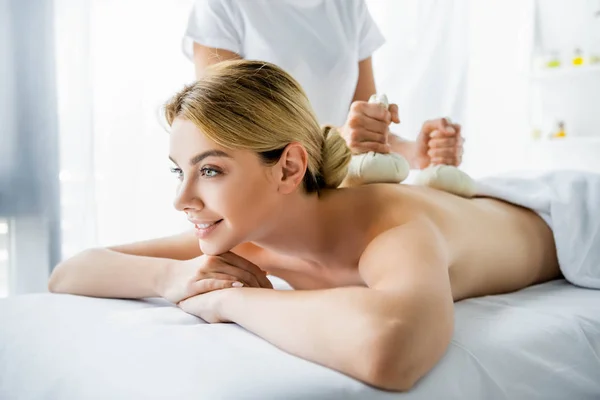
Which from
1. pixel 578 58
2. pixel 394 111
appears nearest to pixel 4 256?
pixel 394 111

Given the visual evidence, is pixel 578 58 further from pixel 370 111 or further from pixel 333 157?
pixel 333 157

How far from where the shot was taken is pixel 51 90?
221 centimetres

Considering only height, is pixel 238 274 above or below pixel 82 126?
below

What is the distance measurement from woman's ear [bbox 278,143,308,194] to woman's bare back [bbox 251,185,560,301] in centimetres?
15

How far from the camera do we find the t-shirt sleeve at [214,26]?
6.42 feet

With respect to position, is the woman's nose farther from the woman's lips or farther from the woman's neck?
the woman's neck

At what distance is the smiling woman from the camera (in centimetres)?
93

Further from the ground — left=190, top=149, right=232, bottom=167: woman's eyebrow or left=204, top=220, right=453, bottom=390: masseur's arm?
left=190, top=149, right=232, bottom=167: woman's eyebrow

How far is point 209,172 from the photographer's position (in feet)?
3.82

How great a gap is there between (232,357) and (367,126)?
704 millimetres

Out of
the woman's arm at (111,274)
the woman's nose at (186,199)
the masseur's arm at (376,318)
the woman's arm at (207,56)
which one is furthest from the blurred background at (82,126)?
the masseur's arm at (376,318)

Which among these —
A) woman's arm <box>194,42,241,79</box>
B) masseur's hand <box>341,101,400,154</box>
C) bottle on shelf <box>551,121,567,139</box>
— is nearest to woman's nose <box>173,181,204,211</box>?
masseur's hand <box>341,101,400,154</box>

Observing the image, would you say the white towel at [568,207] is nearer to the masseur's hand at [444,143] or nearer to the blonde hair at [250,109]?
the masseur's hand at [444,143]

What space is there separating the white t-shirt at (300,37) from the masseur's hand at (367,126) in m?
0.65
